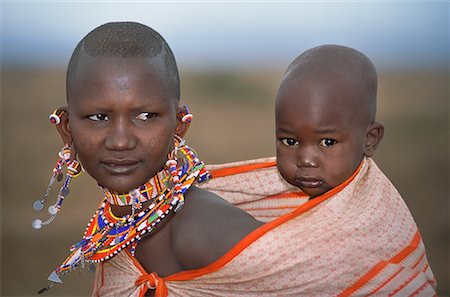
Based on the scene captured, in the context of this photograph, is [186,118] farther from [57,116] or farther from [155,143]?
[57,116]

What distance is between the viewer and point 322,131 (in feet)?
9.66

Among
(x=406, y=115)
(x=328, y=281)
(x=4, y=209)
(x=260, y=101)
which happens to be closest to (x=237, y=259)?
(x=328, y=281)

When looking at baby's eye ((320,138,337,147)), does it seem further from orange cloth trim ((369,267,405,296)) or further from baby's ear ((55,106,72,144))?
baby's ear ((55,106,72,144))

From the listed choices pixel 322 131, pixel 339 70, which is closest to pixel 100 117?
pixel 322 131

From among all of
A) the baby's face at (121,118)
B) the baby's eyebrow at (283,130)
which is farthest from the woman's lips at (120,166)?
the baby's eyebrow at (283,130)

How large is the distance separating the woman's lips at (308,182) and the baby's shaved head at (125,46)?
1.99ft

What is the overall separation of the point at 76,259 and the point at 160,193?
0.46m

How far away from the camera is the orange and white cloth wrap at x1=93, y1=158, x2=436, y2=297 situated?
8.66 ft

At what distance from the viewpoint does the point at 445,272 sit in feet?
21.7

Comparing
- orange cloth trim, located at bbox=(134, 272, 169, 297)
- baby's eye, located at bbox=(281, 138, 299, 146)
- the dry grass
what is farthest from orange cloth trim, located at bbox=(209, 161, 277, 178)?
the dry grass

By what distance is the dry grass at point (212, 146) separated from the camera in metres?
7.33

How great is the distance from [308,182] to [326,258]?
1.40 feet

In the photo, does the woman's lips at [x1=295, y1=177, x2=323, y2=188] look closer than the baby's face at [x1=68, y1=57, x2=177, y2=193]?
No

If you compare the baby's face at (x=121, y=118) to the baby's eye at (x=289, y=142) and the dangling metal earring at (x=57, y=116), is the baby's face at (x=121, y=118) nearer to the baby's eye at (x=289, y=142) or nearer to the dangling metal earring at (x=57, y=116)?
the dangling metal earring at (x=57, y=116)
